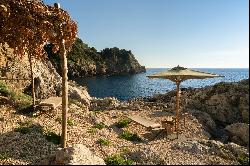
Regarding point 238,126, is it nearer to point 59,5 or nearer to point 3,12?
point 59,5

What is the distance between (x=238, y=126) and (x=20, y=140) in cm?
1213

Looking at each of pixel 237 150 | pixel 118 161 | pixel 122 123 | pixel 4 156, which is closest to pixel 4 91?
pixel 122 123

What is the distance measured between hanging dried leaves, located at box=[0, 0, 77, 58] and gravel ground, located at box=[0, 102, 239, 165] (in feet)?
14.9

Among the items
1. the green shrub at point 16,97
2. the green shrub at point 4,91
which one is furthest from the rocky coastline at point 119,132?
the green shrub at point 4,91

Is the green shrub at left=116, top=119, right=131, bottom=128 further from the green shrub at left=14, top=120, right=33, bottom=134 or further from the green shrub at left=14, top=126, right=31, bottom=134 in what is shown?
the green shrub at left=14, top=126, right=31, bottom=134

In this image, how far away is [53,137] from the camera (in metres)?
17.2

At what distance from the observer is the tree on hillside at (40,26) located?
582 inches

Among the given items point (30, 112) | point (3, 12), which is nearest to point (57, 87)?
point (30, 112)

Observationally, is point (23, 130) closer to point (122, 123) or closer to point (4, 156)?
point (4, 156)

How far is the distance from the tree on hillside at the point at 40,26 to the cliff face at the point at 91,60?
11765cm

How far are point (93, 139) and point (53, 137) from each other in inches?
79.4

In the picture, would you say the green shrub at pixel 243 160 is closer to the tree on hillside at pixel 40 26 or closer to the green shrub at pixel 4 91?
the tree on hillside at pixel 40 26

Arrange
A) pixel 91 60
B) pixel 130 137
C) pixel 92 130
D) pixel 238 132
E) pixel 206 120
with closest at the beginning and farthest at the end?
pixel 130 137
pixel 92 130
pixel 238 132
pixel 206 120
pixel 91 60

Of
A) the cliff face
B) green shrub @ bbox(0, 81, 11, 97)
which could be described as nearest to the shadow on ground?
green shrub @ bbox(0, 81, 11, 97)
